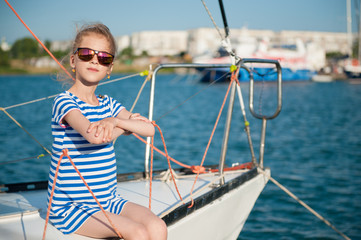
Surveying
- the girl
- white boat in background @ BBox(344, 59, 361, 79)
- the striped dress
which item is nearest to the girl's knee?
the girl

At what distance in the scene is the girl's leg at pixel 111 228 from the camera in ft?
5.97

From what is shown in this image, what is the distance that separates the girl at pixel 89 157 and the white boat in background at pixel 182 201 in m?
0.12

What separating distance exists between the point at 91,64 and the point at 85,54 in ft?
0.18

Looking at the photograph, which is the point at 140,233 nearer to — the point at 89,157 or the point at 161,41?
the point at 89,157

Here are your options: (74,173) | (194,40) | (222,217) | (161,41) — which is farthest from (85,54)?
(161,41)

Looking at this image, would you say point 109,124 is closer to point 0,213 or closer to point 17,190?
point 0,213

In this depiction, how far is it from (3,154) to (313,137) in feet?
27.7

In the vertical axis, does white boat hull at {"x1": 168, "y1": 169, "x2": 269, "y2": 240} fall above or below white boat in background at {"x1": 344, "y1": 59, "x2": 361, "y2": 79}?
below

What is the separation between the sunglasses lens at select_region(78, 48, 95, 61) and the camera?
1932 mm

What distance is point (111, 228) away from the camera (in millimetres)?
1844

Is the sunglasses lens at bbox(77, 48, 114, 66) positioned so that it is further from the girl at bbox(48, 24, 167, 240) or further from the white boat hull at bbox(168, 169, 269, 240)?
the white boat hull at bbox(168, 169, 269, 240)

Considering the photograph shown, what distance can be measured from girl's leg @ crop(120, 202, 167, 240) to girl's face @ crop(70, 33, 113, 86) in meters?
0.67

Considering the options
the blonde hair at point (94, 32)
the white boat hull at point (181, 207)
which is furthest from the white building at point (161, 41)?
the blonde hair at point (94, 32)

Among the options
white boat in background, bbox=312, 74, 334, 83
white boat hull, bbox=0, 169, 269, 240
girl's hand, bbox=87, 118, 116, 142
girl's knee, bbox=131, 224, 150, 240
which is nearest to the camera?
girl's hand, bbox=87, 118, 116, 142
